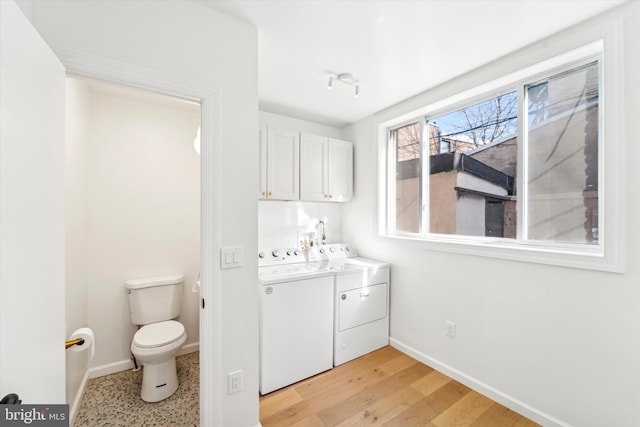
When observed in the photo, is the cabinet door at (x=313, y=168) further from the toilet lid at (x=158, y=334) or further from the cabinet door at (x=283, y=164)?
the toilet lid at (x=158, y=334)

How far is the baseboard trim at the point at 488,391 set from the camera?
5.57 feet

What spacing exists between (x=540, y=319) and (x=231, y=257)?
2.01 metres

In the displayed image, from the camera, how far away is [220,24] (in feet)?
4.90

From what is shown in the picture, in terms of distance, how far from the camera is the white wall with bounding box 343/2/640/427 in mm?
1404

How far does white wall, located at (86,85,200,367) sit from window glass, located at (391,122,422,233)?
83.9 inches

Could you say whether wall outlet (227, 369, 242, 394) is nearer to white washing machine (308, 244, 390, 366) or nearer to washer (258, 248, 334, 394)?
washer (258, 248, 334, 394)

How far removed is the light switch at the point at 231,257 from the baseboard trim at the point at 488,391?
77.5 inches

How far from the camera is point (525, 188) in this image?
76.3 inches

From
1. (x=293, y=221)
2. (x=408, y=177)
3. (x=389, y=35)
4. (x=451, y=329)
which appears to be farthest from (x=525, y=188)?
(x=293, y=221)

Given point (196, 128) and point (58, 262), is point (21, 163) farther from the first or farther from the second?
point (196, 128)

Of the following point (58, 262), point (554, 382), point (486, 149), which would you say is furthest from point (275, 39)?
point (554, 382)

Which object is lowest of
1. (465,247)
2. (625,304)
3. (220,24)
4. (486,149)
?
(625,304)

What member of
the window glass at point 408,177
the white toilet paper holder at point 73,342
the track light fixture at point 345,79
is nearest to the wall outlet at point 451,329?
the window glass at point 408,177

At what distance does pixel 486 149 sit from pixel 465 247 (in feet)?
2.78
